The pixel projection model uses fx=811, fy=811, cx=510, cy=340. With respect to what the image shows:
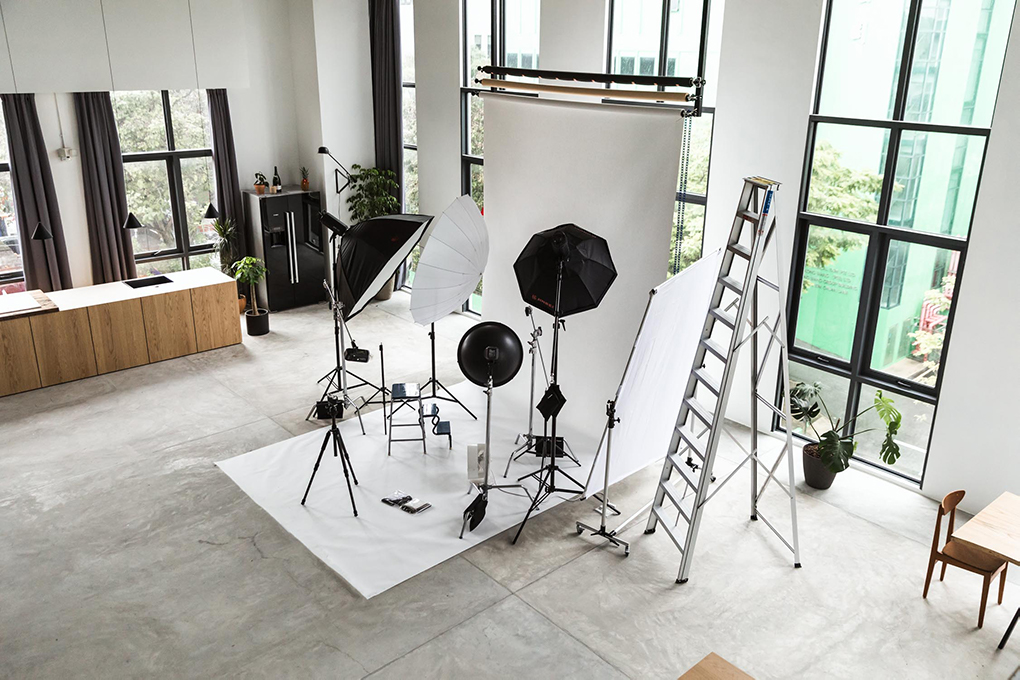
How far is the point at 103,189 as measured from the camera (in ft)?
30.6

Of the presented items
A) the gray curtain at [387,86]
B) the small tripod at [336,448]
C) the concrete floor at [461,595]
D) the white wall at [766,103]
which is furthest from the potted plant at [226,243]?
the white wall at [766,103]

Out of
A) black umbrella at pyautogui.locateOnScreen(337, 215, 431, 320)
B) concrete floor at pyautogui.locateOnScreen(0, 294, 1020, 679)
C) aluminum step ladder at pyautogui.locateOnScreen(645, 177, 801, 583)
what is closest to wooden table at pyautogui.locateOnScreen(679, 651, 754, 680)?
concrete floor at pyautogui.locateOnScreen(0, 294, 1020, 679)

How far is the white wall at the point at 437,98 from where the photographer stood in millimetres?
9711

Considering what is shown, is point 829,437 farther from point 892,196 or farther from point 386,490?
point 386,490

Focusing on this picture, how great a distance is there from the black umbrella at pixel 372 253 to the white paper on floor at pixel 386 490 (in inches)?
53.9

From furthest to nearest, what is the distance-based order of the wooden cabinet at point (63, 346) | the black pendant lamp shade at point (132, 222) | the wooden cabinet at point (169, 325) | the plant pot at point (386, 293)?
the plant pot at point (386, 293)
the black pendant lamp shade at point (132, 222)
the wooden cabinet at point (169, 325)
the wooden cabinet at point (63, 346)

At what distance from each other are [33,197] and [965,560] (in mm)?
9431

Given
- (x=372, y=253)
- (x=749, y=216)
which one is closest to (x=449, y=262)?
(x=372, y=253)

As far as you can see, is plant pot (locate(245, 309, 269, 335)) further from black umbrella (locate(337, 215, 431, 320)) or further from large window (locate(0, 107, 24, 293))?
black umbrella (locate(337, 215, 431, 320))

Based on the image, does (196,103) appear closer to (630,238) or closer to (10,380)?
(10,380)

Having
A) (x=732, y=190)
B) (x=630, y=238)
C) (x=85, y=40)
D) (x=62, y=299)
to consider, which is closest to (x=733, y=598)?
(x=630, y=238)

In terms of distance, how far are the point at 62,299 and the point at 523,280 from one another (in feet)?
18.3

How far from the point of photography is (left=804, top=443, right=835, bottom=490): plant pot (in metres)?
6.70

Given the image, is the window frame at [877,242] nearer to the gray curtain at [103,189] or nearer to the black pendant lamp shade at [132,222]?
the black pendant lamp shade at [132,222]
